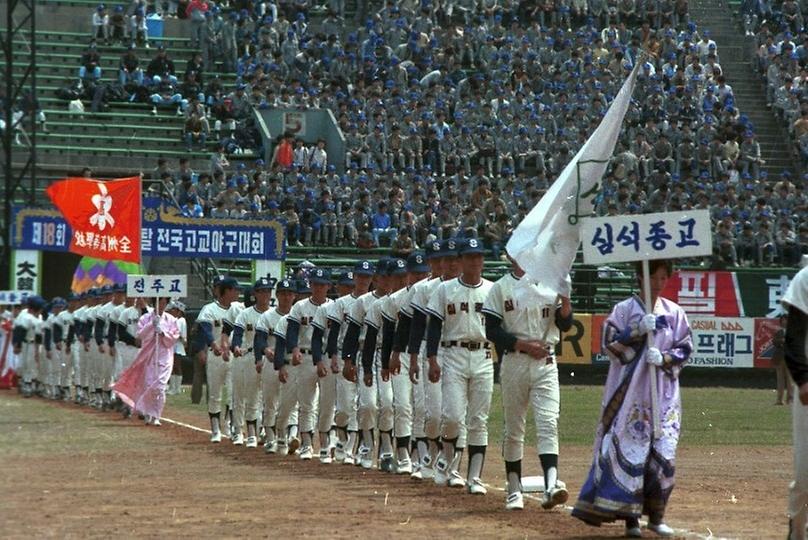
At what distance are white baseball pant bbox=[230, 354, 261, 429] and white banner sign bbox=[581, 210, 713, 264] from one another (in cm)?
1041

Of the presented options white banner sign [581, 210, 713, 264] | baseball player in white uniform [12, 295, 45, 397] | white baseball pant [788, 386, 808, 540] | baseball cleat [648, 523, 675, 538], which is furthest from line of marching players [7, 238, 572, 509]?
baseball player in white uniform [12, 295, 45, 397]

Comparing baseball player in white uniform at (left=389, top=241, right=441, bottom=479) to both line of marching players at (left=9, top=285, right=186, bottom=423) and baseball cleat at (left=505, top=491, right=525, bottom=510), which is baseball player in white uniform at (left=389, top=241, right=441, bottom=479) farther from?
line of marching players at (left=9, top=285, right=186, bottom=423)

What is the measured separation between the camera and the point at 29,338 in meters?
39.4

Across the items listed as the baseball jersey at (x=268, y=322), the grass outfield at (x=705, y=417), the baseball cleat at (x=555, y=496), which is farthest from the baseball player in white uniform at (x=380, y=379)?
the baseball cleat at (x=555, y=496)

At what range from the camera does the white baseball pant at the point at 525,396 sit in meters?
13.6

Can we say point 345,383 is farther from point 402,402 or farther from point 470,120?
point 470,120

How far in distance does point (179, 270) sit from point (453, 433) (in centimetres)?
2485

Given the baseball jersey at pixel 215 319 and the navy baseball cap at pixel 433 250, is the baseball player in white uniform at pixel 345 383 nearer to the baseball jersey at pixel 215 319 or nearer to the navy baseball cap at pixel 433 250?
the navy baseball cap at pixel 433 250

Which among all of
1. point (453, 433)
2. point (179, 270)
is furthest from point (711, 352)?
point (453, 433)

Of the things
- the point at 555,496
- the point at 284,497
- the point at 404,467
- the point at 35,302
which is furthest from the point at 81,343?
the point at 555,496

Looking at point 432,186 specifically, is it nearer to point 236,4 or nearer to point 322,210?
point 322,210

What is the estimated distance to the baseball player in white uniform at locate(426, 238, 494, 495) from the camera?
15008 millimetres

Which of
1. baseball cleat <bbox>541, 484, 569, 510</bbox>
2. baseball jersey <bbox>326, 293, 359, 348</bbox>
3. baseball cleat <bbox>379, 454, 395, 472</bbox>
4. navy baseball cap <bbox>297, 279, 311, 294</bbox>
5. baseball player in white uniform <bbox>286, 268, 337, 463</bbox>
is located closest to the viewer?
baseball cleat <bbox>541, 484, 569, 510</bbox>

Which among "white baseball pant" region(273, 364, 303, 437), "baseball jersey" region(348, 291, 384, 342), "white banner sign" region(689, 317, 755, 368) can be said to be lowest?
"white baseball pant" region(273, 364, 303, 437)
